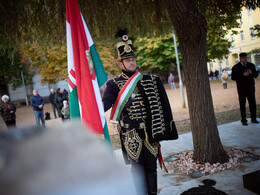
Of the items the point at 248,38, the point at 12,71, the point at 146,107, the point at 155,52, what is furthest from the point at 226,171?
the point at 248,38

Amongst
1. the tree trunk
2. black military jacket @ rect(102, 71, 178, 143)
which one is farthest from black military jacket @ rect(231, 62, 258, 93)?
black military jacket @ rect(102, 71, 178, 143)

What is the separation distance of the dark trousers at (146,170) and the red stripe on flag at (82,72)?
90 centimetres

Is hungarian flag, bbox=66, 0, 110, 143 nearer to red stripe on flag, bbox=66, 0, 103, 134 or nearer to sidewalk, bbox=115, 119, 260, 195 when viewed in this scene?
red stripe on flag, bbox=66, 0, 103, 134

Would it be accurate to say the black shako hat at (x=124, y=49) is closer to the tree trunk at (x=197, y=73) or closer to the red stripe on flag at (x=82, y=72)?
the red stripe on flag at (x=82, y=72)

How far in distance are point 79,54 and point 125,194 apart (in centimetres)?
212

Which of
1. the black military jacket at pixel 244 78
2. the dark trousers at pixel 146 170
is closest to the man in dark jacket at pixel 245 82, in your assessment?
the black military jacket at pixel 244 78

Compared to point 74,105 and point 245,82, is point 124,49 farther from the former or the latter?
point 245,82

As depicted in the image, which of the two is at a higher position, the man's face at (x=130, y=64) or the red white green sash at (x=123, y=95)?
the man's face at (x=130, y=64)

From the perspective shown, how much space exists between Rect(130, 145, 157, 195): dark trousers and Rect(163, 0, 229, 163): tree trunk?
1.52 metres

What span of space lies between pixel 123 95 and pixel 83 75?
64 centimetres

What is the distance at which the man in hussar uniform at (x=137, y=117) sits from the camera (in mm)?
3068

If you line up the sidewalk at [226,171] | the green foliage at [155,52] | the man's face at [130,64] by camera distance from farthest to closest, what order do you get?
the green foliage at [155,52]
the sidewalk at [226,171]
the man's face at [130,64]

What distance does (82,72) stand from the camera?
2.62 meters

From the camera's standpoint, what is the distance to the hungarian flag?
251cm
